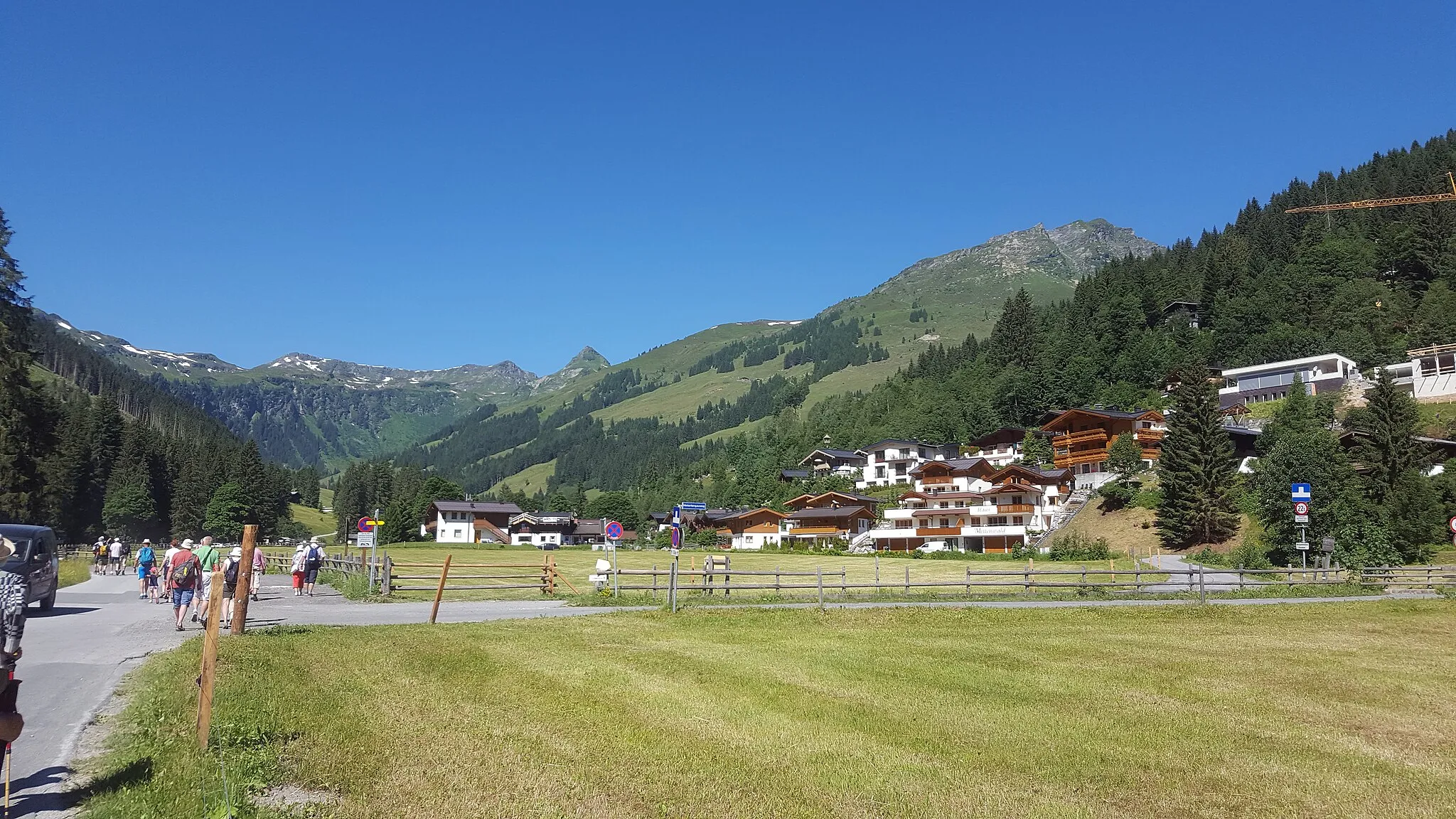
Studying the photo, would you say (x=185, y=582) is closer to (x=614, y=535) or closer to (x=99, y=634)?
(x=99, y=634)

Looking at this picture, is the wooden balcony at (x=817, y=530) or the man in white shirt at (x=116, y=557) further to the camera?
the wooden balcony at (x=817, y=530)

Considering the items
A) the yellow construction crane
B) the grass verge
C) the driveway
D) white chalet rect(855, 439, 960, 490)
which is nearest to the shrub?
white chalet rect(855, 439, 960, 490)

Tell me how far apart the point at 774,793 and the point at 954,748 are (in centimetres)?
292

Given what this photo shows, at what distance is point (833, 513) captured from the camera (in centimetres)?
10831

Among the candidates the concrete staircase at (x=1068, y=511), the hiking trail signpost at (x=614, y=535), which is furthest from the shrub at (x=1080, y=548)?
the hiking trail signpost at (x=614, y=535)

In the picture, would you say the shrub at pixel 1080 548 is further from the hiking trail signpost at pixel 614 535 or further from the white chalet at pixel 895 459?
the white chalet at pixel 895 459

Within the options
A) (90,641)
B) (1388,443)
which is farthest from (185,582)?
(1388,443)

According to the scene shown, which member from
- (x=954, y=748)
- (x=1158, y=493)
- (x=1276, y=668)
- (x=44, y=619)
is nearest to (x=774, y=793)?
(x=954, y=748)

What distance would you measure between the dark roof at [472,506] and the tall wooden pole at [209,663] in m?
148

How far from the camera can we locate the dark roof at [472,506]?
152 m

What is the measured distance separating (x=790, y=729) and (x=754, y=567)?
192ft

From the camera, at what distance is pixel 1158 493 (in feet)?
247

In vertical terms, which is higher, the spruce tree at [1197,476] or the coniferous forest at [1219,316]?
the coniferous forest at [1219,316]

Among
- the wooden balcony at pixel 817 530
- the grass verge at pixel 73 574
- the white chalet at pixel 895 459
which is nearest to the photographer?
the grass verge at pixel 73 574
